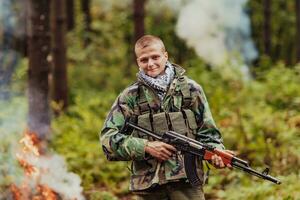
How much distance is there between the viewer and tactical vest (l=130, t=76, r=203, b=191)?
4.65m

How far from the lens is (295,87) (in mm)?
11703

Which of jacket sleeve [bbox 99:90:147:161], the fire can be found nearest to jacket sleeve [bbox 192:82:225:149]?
jacket sleeve [bbox 99:90:147:161]

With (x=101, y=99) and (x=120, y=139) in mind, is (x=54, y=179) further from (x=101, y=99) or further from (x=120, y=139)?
(x=101, y=99)

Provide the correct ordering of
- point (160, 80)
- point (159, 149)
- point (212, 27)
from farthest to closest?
point (212, 27) < point (160, 80) < point (159, 149)

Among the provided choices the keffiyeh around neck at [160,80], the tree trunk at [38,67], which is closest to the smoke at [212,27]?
the tree trunk at [38,67]

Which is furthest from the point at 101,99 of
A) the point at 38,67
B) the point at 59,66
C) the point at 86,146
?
the point at 38,67

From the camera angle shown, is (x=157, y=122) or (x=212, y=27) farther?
(x=212, y=27)

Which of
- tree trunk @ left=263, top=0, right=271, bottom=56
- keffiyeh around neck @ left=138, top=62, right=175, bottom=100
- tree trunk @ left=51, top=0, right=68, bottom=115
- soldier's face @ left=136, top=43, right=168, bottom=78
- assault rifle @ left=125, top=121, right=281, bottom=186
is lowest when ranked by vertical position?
assault rifle @ left=125, top=121, right=281, bottom=186

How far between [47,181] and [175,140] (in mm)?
3454

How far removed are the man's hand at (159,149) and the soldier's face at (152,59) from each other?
1.63 feet

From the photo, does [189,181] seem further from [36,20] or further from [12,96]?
[12,96]

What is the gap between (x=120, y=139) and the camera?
4629 mm

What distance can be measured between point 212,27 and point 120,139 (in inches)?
686

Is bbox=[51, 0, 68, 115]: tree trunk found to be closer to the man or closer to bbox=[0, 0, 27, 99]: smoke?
bbox=[0, 0, 27, 99]: smoke
